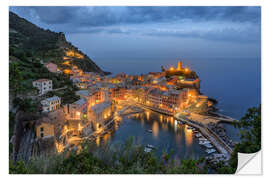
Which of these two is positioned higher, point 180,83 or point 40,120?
point 180,83

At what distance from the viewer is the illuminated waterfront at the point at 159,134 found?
6.31 meters

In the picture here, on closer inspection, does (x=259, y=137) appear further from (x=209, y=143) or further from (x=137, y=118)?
(x=137, y=118)

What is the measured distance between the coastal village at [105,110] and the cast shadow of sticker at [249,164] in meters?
1.64

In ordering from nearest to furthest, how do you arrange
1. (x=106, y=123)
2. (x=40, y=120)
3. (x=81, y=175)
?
(x=81, y=175), (x=40, y=120), (x=106, y=123)

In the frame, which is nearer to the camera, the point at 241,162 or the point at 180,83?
the point at 241,162

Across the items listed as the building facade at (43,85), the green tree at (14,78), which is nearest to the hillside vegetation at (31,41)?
the green tree at (14,78)

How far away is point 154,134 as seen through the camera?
7574 millimetres

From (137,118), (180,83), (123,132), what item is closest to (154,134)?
(123,132)

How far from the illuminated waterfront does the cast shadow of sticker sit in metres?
2.39

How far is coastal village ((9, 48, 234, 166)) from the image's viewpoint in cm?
471

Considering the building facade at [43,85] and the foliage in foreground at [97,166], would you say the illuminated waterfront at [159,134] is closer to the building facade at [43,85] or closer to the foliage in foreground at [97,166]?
the foliage in foreground at [97,166]

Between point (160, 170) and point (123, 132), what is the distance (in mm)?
4271

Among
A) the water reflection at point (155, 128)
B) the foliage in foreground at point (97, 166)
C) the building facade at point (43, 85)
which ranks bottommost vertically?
the water reflection at point (155, 128)

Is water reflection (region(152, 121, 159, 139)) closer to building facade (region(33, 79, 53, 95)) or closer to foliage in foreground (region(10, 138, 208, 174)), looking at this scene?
foliage in foreground (region(10, 138, 208, 174))
